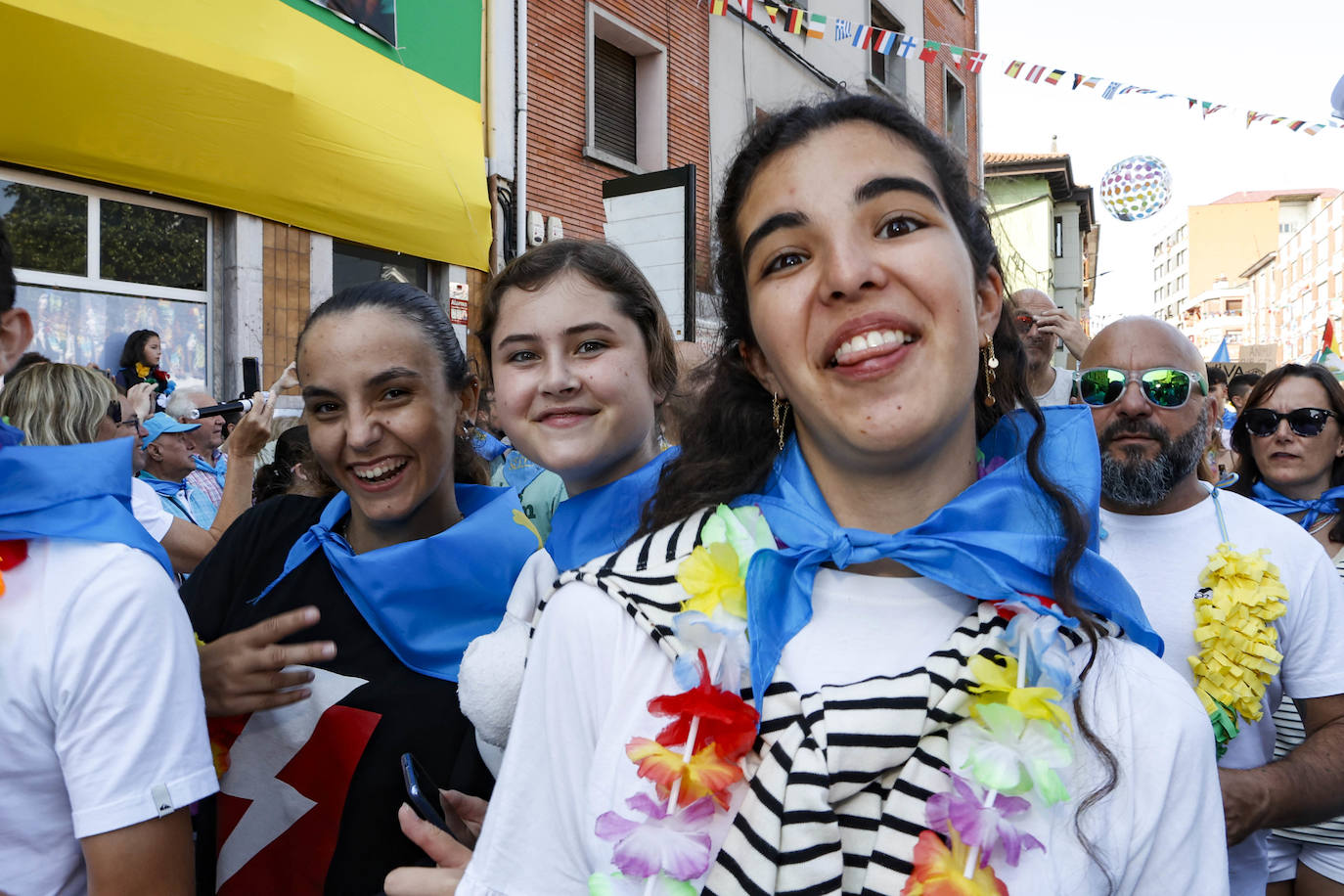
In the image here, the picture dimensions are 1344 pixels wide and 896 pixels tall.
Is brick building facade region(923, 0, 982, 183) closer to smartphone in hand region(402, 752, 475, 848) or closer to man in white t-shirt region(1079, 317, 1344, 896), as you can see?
man in white t-shirt region(1079, 317, 1344, 896)

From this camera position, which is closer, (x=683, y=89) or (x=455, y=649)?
(x=455, y=649)

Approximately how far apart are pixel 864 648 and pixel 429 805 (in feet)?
2.86

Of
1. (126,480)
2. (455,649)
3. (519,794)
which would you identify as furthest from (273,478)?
(519,794)

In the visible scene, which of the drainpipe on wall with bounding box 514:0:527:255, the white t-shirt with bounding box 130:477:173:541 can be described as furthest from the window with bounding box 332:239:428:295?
the white t-shirt with bounding box 130:477:173:541

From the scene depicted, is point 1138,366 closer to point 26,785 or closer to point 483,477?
point 483,477

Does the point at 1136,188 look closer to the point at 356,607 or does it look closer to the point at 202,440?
the point at 202,440

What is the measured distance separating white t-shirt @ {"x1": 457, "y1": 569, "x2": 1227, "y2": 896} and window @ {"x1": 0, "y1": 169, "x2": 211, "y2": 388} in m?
4.69

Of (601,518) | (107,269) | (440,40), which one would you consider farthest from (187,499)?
(440,40)

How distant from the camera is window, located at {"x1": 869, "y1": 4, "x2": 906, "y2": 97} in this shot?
14484 mm

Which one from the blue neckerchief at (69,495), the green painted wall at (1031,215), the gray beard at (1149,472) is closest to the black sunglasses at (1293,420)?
the gray beard at (1149,472)

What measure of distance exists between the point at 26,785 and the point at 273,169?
20.9ft

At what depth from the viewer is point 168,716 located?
4.81ft

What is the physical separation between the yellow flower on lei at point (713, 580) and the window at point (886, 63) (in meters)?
14.5

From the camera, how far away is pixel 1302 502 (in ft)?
12.8
